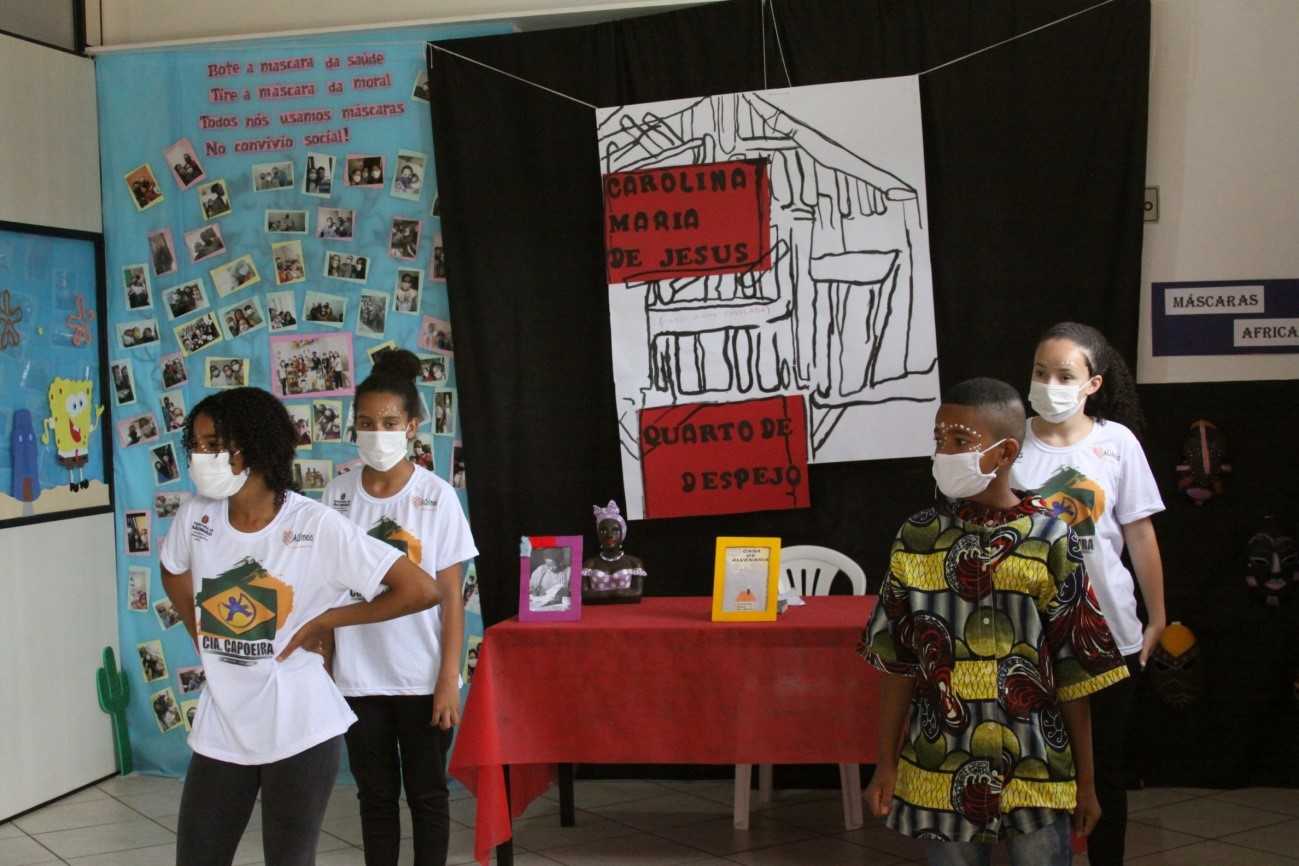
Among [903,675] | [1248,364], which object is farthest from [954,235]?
[903,675]

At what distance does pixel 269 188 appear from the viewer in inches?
186

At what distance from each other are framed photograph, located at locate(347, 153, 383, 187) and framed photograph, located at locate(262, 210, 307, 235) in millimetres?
226

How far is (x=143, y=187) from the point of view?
15.8ft

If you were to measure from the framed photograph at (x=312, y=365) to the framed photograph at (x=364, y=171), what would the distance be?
0.55 m

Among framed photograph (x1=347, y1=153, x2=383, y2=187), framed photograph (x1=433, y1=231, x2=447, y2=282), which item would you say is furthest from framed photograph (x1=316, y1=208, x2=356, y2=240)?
framed photograph (x1=433, y1=231, x2=447, y2=282)

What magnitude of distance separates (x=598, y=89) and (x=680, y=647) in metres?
2.04

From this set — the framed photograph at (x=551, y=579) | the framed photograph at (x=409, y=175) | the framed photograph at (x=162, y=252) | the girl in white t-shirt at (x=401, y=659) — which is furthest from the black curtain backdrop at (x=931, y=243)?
the girl in white t-shirt at (x=401, y=659)

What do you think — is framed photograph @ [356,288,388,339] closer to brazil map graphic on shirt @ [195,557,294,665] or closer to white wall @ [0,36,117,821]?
white wall @ [0,36,117,821]

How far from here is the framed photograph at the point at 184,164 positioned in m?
4.79

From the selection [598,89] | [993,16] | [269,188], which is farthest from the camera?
[269,188]

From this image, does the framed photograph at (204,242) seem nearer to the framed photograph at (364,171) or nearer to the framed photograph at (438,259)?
the framed photograph at (364,171)

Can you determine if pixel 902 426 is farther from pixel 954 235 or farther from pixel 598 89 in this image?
pixel 598 89

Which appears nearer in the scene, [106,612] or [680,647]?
[680,647]

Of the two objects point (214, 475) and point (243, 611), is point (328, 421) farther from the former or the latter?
point (243, 611)
